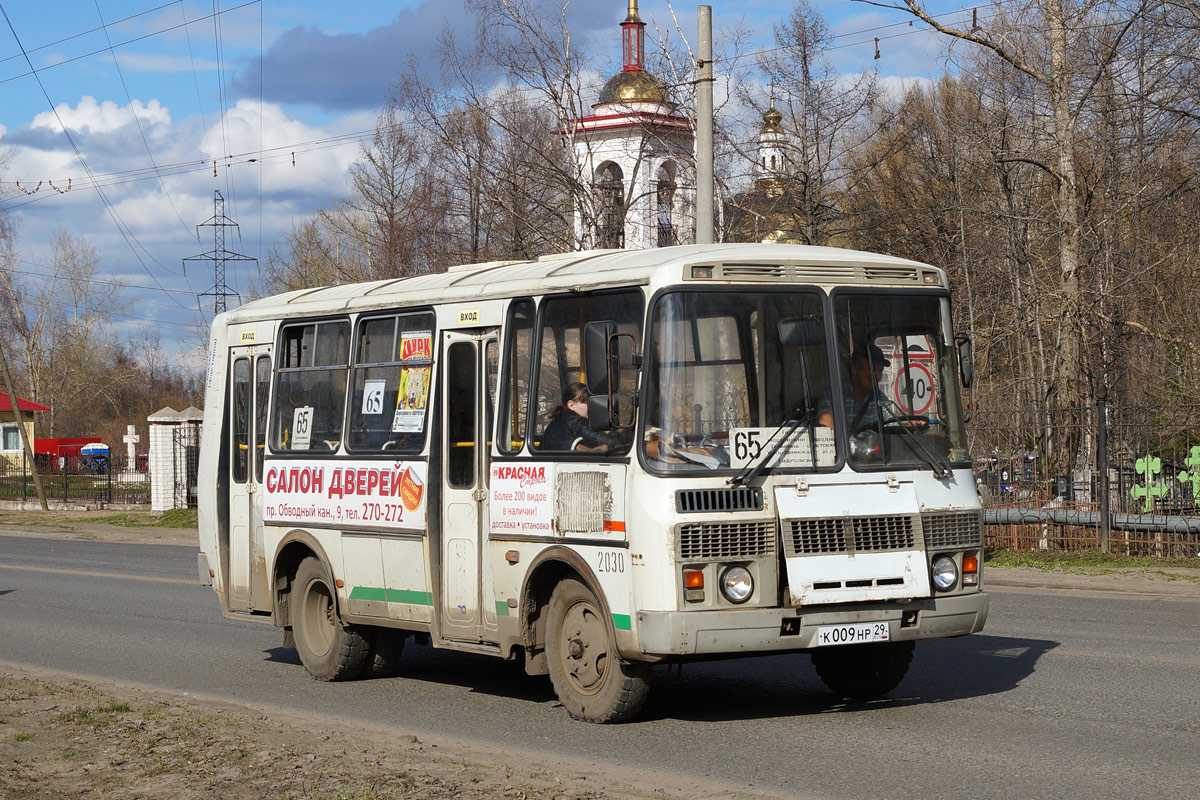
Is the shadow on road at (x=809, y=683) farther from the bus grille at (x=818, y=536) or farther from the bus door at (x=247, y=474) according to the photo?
the bus door at (x=247, y=474)

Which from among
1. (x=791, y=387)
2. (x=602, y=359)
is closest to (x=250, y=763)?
(x=602, y=359)

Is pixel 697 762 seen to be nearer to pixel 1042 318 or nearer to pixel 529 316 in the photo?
pixel 529 316

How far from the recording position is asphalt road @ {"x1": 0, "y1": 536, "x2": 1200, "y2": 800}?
23.9 ft

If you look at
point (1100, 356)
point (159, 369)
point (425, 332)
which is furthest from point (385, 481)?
point (159, 369)

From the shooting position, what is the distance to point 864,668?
379 inches

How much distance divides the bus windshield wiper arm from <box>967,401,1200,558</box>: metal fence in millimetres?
11187

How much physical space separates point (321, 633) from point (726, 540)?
4.52 meters

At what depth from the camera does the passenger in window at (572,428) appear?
888 cm

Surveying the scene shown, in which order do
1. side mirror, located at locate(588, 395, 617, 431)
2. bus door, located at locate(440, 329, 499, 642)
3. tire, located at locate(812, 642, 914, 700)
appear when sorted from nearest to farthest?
side mirror, located at locate(588, 395, 617, 431) < tire, located at locate(812, 642, 914, 700) < bus door, located at locate(440, 329, 499, 642)

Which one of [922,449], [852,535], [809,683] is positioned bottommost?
[809,683]

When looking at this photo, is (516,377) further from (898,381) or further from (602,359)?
(898,381)

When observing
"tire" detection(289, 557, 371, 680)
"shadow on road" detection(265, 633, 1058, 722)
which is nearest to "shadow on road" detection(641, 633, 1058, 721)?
"shadow on road" detection(265, 633, 1058, 722)

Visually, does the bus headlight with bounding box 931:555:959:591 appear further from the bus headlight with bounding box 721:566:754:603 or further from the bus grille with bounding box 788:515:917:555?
the bus headlight with bounding box 721:566:754:603

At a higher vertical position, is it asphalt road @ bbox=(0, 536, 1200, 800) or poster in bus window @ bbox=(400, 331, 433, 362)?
poster in bus window @ bbox=(400, 331, 433, 362)
